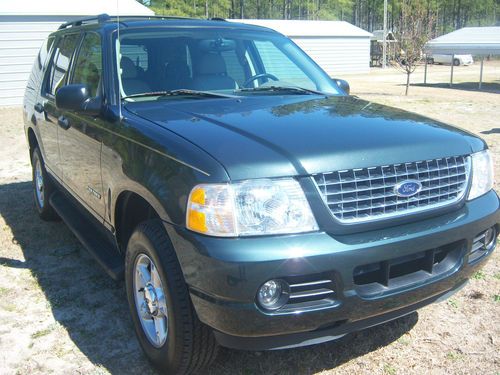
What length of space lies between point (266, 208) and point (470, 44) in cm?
2594

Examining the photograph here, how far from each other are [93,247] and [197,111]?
1.34 metres

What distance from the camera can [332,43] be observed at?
107ft

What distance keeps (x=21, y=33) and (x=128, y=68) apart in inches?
578

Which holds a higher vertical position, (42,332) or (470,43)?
(470,43)

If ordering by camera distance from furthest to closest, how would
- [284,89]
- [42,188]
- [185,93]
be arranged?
1. [42,188]
2. [284,89]
3. [185,93]

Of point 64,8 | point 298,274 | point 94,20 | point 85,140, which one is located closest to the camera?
point 298,274

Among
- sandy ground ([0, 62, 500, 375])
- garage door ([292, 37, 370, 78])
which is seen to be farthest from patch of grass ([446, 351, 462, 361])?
garage door ([292, 37, 370, 78])

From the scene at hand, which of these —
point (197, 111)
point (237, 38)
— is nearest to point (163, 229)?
point (197, 111)

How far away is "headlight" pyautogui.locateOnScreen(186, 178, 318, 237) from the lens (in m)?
2.33

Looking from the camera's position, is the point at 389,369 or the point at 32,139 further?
the point at 32,139

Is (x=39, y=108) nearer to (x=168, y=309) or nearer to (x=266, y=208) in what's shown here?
(x=168, y=309)

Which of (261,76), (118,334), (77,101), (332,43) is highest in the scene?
(332,43)

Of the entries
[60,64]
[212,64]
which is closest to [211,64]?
[212,64]

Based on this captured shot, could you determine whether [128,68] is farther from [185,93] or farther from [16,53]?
[16,53]
